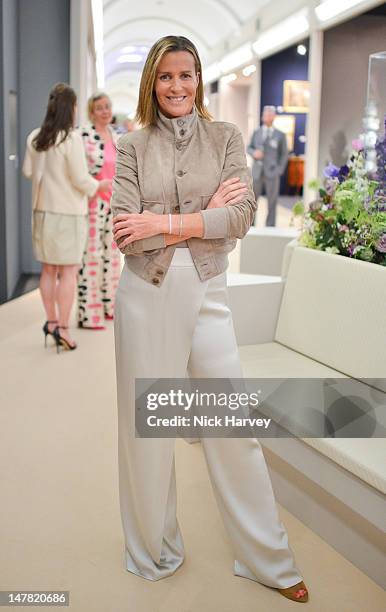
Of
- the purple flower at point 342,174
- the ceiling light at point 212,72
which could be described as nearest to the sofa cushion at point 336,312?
the purple flower at point 342,174

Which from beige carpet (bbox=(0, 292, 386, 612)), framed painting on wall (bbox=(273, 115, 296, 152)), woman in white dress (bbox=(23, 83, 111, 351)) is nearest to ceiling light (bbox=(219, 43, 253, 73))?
framed painting on wall (bbox=(273, 115, 296, 152))

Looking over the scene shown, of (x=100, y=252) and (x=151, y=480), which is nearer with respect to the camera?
(x=151, y=480)

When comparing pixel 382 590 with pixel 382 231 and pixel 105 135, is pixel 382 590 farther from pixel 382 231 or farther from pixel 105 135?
pixel 105 135

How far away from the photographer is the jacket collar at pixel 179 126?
233 cm

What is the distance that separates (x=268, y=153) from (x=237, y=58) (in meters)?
7.82

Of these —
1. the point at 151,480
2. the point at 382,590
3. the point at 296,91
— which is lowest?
the point at 382,590

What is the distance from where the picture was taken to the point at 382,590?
2.55m

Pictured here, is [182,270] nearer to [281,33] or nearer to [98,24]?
[281,33]

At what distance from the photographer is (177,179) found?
7.56ft

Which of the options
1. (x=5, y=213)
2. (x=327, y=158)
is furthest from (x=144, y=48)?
(x=5, y=213)

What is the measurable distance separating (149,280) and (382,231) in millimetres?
1543

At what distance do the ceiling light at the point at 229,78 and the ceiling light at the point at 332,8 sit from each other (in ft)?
25.4

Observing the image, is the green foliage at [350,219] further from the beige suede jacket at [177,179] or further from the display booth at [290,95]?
the display booth at [290,95]

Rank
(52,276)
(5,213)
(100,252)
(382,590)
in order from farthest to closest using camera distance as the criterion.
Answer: (5,213) → (100,252) → (52,276) → (382,590)
